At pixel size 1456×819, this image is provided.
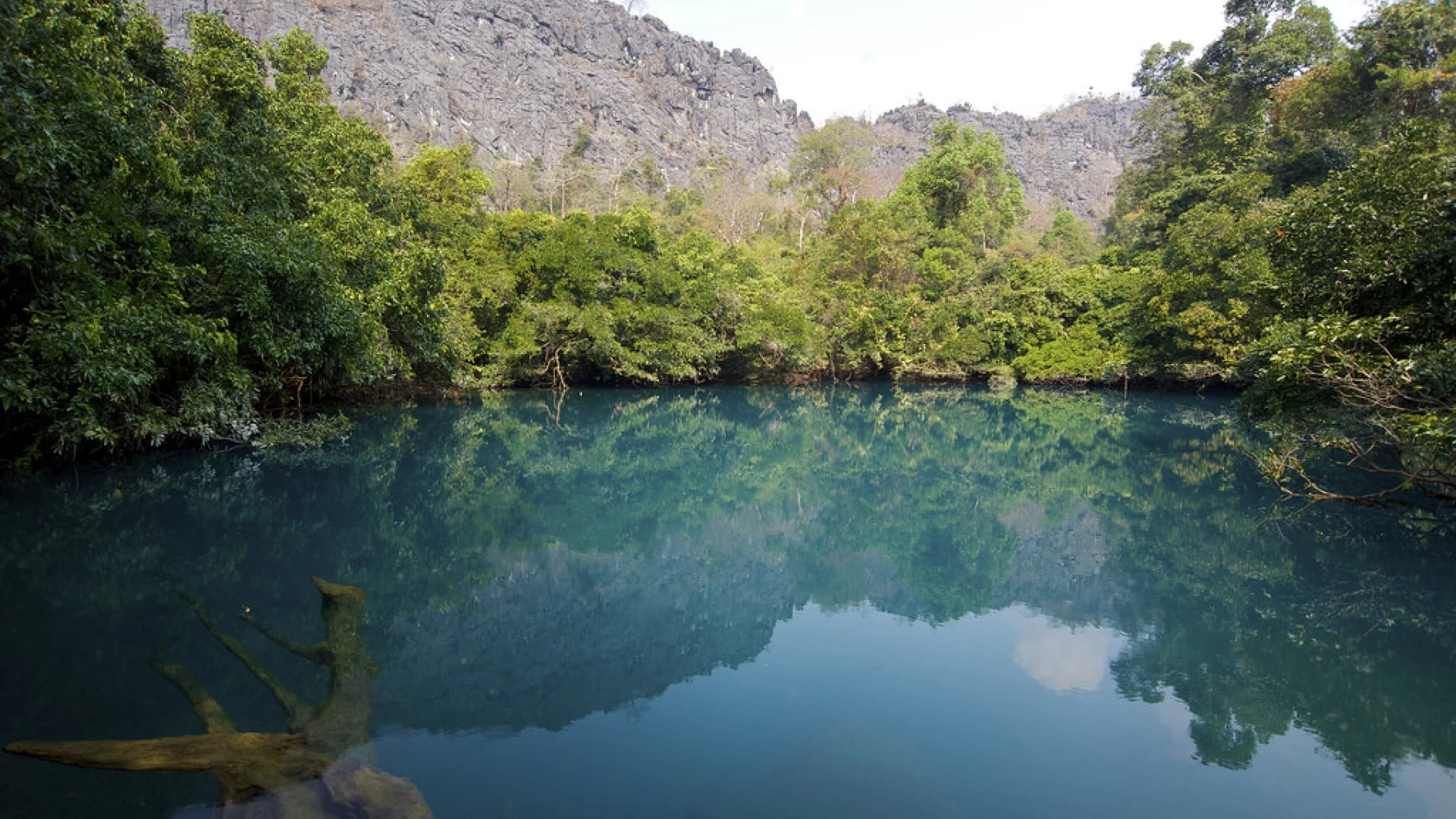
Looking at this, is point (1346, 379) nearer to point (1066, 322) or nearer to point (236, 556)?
point (236, 556)

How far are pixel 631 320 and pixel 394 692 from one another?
1958 centimetres

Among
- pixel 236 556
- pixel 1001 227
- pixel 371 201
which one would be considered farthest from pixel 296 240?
pixel 1001 227

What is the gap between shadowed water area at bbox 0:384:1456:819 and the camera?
12.7 feet

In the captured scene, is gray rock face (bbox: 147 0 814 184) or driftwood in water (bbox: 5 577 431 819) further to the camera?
gray rock face (bbox: 147 0 814 184)

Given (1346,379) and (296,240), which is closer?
(1346,379)

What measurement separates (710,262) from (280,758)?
74.6 ft

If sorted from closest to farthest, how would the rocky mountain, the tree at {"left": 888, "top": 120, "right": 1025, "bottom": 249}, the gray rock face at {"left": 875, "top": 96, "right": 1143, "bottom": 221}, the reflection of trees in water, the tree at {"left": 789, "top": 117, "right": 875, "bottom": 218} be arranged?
1. the reflection of trees in water
2. the tree at {"left": 888, "top": 120, "right": 1025, "bottom": 249}
3. the tree at {"left": 789, "top": 117, "right": 875, "bottom": 218}
4. the rocky mountain
5. the gray rock face at {"left": 875, "top": 96, "right": 1143, "bottom": 221}

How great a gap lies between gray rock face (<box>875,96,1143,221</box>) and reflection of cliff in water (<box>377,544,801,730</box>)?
78.4m

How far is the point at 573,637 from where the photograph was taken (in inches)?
232

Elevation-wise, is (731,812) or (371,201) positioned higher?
(371,201)

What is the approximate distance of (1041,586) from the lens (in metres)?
7.59

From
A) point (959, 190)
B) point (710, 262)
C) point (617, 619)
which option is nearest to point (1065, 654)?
point (617, 619)

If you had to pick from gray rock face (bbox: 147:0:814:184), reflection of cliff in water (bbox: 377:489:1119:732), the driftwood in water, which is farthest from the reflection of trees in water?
gray rock face (bbox: 147:0:814:184)

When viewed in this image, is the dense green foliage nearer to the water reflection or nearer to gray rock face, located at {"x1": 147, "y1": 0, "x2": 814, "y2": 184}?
the water reflection
